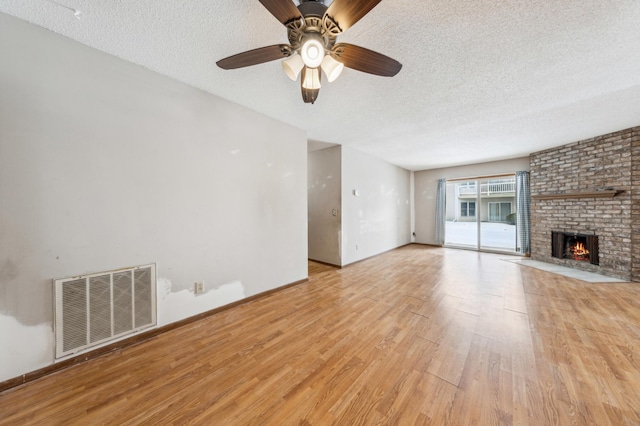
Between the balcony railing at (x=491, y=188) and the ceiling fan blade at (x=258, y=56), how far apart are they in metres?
6.55

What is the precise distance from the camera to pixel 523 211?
201 inches

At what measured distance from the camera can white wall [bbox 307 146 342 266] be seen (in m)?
4.36

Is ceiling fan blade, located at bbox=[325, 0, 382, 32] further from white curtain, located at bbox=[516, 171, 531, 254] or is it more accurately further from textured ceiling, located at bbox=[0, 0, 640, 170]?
white curtain, located at bbox=[516, 171, 531, 254]

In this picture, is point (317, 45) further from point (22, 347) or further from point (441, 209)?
point (441, 209)

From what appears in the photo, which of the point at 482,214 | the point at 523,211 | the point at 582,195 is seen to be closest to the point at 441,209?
the point at 482,214

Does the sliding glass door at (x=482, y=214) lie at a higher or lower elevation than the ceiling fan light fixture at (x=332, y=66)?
lower

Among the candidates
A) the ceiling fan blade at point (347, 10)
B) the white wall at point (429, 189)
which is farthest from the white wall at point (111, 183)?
the white wall at point (429, 189)

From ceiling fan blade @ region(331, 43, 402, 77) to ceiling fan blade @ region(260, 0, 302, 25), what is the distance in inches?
12.6

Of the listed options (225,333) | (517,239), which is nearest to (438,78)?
(225,333)

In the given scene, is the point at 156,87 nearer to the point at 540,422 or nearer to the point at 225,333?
the point at 225,333

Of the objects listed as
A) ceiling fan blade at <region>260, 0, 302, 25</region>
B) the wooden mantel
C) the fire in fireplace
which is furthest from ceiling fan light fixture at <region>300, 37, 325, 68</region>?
the fire in fireplace

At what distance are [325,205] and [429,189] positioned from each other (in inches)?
158

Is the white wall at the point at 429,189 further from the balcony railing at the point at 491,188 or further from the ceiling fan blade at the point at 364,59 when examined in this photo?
the ceiling fan blade at the point at 364,59

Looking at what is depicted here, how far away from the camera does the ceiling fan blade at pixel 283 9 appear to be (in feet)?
3.50
